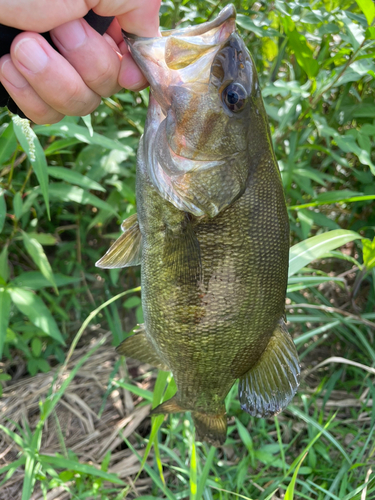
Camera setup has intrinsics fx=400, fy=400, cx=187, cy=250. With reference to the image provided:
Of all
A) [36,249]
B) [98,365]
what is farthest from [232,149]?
[98,365]

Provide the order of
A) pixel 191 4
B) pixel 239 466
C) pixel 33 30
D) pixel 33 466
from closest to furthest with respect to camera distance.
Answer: pixel 33 30 < pixel 33 466 < pixel 239 466 < pixel 191 4

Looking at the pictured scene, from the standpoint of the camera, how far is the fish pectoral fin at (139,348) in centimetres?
161

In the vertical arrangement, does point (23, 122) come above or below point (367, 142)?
above

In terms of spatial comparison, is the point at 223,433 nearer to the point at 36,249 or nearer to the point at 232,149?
the point at 232,149

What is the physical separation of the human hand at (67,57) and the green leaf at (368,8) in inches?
42.7

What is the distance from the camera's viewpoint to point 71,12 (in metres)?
1.03

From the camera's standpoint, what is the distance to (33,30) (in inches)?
41.9

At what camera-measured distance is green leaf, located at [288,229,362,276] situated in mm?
1829

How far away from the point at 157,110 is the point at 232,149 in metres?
0.25

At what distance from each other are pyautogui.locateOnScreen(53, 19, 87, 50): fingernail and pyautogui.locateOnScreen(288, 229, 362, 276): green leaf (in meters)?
1.24

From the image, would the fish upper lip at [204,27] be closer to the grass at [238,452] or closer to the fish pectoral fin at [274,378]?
the fish pectoral fin at [274,378]

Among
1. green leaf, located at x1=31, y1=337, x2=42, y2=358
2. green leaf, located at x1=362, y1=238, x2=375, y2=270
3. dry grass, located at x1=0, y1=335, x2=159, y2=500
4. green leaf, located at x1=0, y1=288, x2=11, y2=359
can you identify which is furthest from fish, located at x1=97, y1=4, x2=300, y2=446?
green leaf, located at x1=31, y1=337, x2=42, y2=358

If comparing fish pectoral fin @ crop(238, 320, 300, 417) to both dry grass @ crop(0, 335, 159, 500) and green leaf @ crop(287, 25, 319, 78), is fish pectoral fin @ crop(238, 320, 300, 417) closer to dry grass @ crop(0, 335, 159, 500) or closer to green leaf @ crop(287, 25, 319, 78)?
dry grass @ crop(0, 335, 159, 500)

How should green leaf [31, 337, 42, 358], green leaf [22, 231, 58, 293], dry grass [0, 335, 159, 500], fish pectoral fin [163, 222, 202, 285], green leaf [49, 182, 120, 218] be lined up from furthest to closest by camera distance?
green leaf [31, 337, 42, 358], dry grass [0, 335, 159, 500], green leaf [49, 182, 120, 218], green leaf [22, 231, 58, 293], fish pectoral fin [163, 222, 202, 285]
